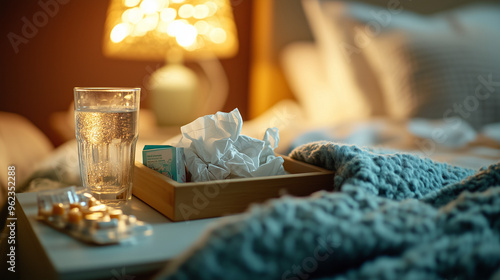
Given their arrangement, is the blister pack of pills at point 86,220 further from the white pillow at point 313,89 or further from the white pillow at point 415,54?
the white pillow at point 313,89

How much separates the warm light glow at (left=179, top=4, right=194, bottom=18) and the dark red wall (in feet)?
2.10

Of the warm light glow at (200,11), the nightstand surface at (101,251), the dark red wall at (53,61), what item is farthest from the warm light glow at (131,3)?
the nightstand surface at (101,251)

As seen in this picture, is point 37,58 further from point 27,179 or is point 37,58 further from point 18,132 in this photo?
point 27,179

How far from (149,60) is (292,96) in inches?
30.6

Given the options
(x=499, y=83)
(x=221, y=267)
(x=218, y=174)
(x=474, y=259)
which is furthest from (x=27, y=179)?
(x=499, y=83)

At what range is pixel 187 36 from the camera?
195 centimetres

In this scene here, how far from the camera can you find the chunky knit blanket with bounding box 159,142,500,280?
0.42 meters

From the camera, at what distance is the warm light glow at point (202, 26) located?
1.93m

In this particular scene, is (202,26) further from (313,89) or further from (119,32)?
(313,89)

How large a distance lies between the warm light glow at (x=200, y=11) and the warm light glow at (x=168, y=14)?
84 millimetres

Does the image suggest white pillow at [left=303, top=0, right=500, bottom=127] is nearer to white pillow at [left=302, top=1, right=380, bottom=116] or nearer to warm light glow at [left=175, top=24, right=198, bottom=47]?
white pillow at [left=302, top=1, right=380, bottom=116]

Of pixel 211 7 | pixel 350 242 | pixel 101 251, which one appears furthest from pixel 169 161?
pixel 211 7

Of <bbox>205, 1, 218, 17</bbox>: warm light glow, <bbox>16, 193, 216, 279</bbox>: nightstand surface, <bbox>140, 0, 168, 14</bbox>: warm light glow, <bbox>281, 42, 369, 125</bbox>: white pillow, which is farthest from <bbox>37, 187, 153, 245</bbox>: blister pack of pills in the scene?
<bbox>281, 42, 369, 125</bbox>: white pillow

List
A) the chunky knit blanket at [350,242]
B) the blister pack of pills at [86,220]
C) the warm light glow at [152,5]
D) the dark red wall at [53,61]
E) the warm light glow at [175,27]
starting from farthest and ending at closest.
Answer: the dark red wall at [53,61] → the warm light glow at [175,27] → the warm light glow at [152,5] → the blister pack of pills at [86,220] → the chunky knit blanket at [350,242]
